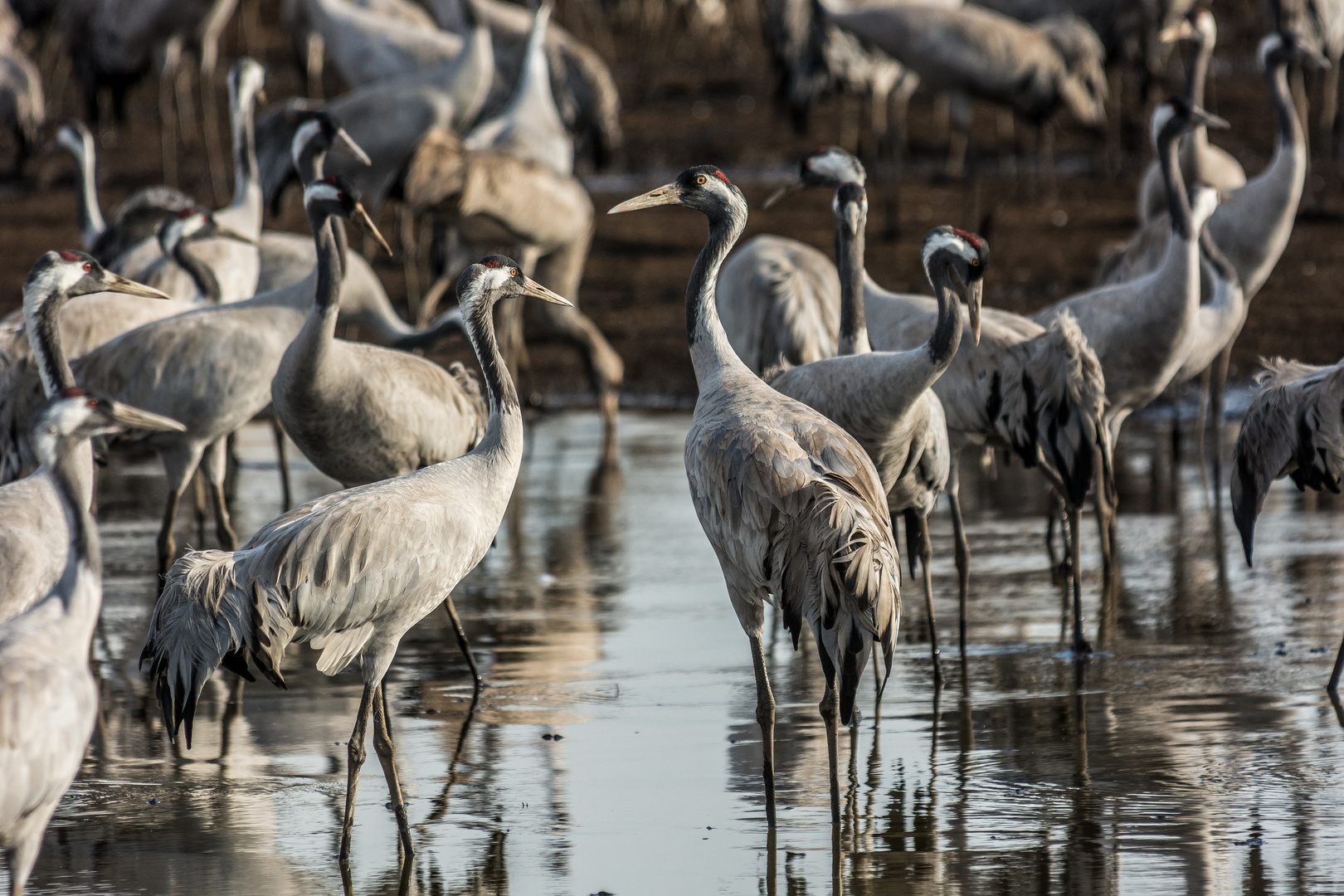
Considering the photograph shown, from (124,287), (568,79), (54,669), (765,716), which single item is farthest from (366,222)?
(568,79)

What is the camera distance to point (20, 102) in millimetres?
15766

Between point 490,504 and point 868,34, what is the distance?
8.86 metres

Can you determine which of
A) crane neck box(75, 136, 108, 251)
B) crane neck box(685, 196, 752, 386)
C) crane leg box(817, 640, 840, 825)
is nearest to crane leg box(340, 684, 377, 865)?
crane leg box(817, 640, 840, 825)

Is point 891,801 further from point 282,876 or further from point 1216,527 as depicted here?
point 1216,527

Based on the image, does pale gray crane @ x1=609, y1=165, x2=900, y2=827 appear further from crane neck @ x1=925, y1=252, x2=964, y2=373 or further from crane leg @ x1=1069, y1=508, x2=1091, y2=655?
crane leg @ x1=1069, y1=508, x2=1091, y2=655

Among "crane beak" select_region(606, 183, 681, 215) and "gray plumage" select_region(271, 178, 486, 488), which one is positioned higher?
"crane beak" select_region(606, 183, 681, 215)

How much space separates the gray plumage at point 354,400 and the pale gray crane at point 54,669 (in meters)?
2.10

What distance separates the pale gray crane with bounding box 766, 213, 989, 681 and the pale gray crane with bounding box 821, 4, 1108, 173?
711cm

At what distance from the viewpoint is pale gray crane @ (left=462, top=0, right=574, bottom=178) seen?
11.8 metres

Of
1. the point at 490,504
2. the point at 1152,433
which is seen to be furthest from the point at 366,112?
the point at 490,504

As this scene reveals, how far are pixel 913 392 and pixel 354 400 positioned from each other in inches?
76.0

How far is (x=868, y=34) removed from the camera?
512 inches

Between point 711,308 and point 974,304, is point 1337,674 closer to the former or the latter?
point 974,304

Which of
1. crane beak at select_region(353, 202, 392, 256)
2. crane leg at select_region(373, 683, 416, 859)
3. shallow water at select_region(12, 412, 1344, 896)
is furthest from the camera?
crane beak at select_region(353, 202, 392, 256)
